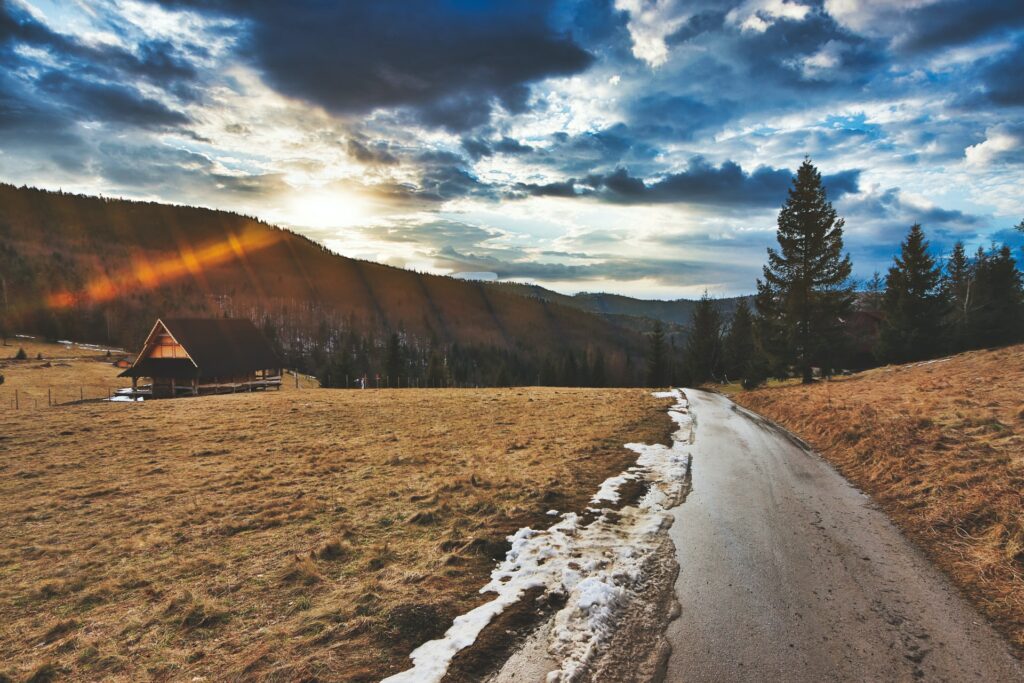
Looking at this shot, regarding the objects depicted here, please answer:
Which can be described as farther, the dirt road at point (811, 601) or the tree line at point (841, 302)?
the tree line at point (841, 302)

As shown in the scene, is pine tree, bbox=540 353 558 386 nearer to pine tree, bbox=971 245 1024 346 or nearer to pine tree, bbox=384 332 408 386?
pine tree, bbox=384 332 408 386

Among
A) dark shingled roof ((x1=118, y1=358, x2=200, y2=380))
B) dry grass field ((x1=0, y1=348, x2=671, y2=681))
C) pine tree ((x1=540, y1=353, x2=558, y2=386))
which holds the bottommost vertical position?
pine tree ((x1=540, y1=353, x2=558, y2=386))

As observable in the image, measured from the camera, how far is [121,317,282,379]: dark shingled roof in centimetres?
4106

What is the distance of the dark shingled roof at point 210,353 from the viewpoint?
4106 cm

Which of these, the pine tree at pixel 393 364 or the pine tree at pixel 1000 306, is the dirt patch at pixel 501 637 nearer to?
the pine tree at pixel 1000 306

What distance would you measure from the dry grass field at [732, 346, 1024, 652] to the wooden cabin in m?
45.6

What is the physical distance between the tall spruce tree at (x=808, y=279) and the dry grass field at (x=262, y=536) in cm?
1987

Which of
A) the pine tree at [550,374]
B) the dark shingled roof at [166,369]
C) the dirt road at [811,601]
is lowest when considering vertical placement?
the pine tree at [550,374]

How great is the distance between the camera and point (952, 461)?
9.27 m

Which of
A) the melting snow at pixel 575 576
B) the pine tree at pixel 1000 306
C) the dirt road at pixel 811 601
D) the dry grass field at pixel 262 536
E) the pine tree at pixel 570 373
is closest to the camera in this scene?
the dirt road at pixel 811 601

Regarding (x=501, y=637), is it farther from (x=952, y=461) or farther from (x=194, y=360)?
(x=194, y=360)

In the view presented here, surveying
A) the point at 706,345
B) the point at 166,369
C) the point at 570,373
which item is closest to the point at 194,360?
the point at 166,369

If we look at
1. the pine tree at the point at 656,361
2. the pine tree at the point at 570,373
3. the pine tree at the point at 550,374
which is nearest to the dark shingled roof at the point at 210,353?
the pine tree at the point at 550,374

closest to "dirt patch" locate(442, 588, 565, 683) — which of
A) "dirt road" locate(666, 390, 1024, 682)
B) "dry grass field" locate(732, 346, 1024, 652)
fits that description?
"dirt road" locate(666, 390, 1024, 682)
